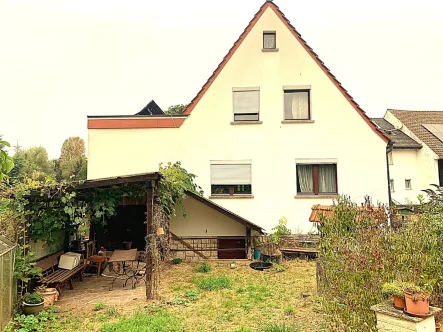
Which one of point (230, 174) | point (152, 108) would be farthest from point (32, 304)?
point (152, 108)

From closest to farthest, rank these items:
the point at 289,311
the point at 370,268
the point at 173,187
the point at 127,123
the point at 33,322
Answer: the point at 370,268 → the point at 33,322 → the point at 289,311 → the point at 173,187 → the point at 127,123

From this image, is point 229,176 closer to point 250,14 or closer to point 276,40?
point 276,40

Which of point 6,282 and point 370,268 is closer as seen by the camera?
point 370,268

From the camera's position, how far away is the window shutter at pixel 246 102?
13.3 m

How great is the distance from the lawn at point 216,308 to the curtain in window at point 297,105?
22.0 feet

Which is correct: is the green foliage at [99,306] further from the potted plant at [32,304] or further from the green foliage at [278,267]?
the green foliage at [278,267]

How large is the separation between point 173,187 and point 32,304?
463 centimetres

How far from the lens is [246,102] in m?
13.3

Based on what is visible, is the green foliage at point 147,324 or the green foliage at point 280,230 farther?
the green foliage at point 280,230

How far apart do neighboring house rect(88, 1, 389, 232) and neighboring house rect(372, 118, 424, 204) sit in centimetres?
1136

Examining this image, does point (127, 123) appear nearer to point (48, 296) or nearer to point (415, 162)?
point (48, 296)

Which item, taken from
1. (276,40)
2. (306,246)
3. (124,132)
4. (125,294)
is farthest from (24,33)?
(306,246)

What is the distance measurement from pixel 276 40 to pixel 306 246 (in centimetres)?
874

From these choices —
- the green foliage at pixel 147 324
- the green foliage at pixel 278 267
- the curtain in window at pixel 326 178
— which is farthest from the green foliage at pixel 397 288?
the curtain in window at pixel 326 178
